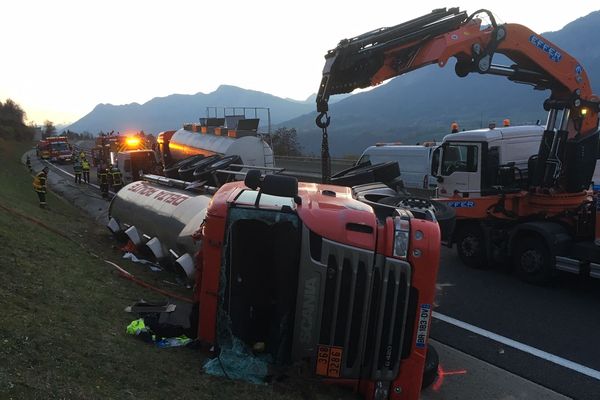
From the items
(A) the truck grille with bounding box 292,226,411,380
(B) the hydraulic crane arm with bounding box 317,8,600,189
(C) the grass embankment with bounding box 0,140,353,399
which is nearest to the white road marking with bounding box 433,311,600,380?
(A) the truck grille with bounding box 292,226,411,380

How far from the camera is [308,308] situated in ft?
13.4

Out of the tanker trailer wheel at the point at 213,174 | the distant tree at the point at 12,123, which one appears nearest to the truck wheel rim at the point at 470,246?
the tanker trailer wheel at the point at 213,174

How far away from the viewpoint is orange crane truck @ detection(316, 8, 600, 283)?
7367 millimetres

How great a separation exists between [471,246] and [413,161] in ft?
32.6

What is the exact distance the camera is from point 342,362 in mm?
A: 4145

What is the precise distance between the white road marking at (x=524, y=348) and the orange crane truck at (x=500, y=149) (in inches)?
92.7

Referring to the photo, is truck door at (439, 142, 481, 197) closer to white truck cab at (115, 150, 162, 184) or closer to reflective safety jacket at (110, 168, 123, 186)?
white truck cab at (115, 150, 162, 184)

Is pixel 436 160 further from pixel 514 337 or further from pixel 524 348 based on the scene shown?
pixel 524 348

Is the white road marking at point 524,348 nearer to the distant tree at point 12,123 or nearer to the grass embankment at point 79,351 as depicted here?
the grass embankment at point 79,351

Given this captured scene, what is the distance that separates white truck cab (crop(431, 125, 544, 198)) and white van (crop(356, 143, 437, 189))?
773 centimetres

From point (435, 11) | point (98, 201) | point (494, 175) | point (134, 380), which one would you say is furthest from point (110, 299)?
point (98, 201)

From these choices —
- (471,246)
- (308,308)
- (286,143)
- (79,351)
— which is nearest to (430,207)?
(308,308)

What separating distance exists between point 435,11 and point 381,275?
538 centimetres

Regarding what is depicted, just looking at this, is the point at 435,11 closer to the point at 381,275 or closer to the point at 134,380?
the point at 381,275
